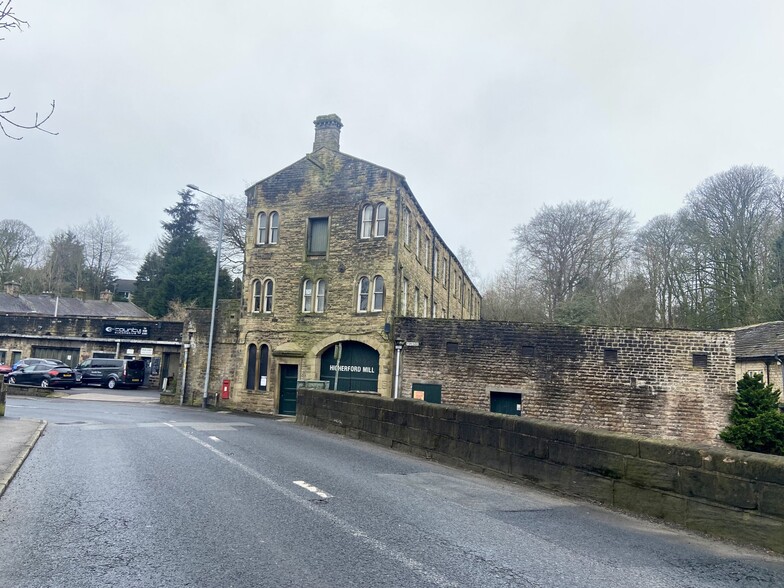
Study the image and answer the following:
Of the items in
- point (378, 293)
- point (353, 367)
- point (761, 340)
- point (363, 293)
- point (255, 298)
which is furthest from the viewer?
point (761, 340)

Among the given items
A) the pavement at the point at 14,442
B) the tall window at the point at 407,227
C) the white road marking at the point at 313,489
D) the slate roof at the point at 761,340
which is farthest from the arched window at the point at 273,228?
the slate roof at the point at 761,340

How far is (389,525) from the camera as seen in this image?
19.9 ft

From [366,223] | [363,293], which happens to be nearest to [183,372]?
[363,293]

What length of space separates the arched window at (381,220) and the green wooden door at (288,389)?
7160mm

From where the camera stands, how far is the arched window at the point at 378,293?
24.1 meters

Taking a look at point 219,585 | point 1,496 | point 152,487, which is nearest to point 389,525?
point 219,585

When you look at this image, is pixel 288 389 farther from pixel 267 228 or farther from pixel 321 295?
pixel 267 228

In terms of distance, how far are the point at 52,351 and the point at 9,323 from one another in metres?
3.60

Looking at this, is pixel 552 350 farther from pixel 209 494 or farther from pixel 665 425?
pixel 209 494

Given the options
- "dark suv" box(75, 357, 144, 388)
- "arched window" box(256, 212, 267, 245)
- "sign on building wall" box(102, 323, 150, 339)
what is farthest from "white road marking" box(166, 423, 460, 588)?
"sign on building wall" box(102, 323, 150, 339)

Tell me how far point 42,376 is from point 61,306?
2130cm

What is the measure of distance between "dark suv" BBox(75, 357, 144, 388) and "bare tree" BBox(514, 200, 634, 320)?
3066cm

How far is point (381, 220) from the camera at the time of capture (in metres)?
24.8

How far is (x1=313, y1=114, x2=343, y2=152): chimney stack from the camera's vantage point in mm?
26641
